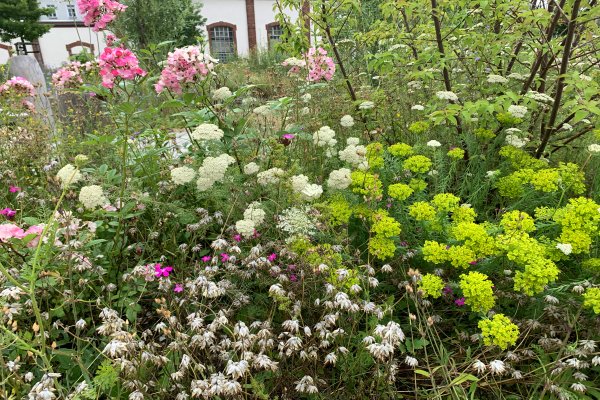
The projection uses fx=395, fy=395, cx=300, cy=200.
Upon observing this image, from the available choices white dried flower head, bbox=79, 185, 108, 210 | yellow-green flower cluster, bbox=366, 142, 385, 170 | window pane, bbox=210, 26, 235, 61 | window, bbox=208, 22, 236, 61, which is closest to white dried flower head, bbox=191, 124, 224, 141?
white dried flower head, bbox=79, 185, 108, 210

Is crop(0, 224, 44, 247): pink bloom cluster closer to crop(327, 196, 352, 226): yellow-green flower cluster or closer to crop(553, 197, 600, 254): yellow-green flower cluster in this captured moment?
crop(327, 196, 352, 226): yellow-green flower cluster

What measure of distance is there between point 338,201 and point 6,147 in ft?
9.91

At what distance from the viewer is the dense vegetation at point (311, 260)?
1.53 meters

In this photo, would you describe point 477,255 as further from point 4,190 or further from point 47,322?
point 4,190

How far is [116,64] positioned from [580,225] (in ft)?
8.24

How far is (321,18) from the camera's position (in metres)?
3.24

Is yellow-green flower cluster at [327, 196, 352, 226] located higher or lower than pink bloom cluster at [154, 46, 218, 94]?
lower

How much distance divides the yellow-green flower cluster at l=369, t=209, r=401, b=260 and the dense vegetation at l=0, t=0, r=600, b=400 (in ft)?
0.04

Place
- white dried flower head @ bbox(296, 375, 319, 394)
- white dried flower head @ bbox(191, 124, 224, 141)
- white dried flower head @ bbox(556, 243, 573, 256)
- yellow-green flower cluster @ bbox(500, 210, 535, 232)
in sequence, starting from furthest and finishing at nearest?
white dried flower head @ bbox(191, 124, 224, 141) < yellow-green flower cluster @ bbox(500, 210, 535, 232) < white dried flower head @ bbox(556, 243, 573, 256) < white dried flower head @ bbox(296, 375, 319, 394)

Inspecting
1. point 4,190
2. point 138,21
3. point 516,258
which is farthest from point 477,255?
point 138,21

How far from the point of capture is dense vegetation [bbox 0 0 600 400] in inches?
60.3

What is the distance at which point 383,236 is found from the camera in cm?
203

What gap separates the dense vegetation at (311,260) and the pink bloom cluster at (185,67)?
13mm

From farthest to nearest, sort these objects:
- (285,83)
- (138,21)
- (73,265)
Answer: (138,21), (285,83), (73,265)
